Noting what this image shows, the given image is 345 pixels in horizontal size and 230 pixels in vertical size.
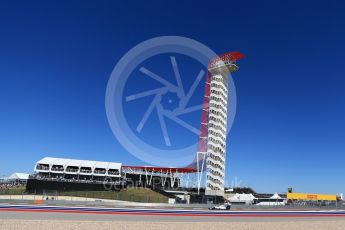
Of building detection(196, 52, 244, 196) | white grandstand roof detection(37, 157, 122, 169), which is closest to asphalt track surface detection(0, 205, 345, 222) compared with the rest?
white grandstand roof detection(37, 157, 122, 169)

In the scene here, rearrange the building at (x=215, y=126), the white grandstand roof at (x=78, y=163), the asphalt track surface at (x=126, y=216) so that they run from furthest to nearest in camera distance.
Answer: the building at (x=215, y=126) < the white grandstand roof at (x=78, y=163) < the asphalt track surface at (x=126, y=216)

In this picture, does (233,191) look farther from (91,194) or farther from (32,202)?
(32,202)

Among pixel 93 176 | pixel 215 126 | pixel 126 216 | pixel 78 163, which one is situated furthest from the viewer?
pixel 215 126

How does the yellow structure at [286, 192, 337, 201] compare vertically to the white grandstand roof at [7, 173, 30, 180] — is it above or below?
below

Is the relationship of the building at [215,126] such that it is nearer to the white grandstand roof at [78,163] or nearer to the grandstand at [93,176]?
the grandstand at [93,176]

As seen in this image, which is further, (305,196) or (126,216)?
(305,196)

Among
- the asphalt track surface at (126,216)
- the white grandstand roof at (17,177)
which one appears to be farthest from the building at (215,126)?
the asphalt track surface at (126,216)

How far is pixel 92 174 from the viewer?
115 m

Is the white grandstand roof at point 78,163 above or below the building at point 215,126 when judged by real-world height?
below

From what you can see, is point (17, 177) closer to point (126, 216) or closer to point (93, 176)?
point (93, 176)

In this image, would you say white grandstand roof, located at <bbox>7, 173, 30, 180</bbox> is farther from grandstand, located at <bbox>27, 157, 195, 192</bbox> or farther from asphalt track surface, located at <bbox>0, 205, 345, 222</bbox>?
asphalt track surface, located at <bbox>0, 205, 345, 222</bbox>

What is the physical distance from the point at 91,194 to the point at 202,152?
143ft

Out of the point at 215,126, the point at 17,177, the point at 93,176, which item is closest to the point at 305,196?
the point at 215,126

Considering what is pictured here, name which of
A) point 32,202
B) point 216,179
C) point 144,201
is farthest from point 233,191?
point 32,202
